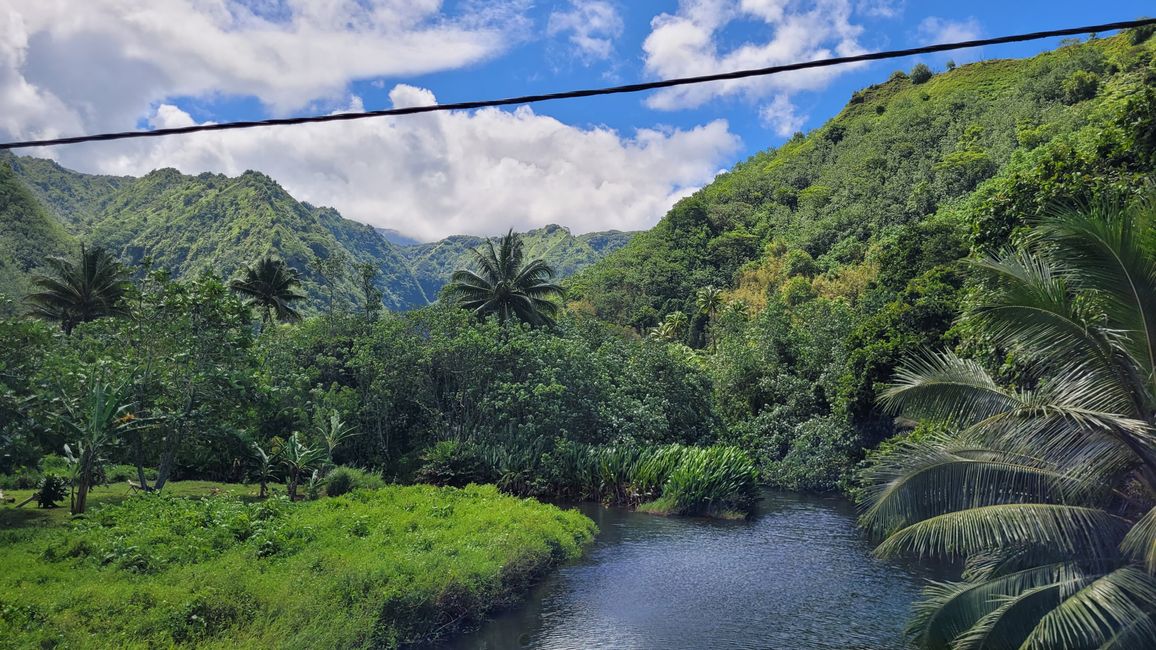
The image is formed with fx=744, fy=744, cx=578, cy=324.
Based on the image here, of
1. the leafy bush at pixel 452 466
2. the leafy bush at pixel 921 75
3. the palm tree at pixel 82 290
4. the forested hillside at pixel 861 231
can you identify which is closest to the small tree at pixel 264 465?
the leafy bush at pixel 452 466

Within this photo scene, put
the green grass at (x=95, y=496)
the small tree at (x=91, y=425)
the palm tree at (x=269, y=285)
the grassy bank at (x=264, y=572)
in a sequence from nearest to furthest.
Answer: the grassy bank at (x=264, y=572), the green grass at (x=95, y=496), the small tree at (x=91, y=425), the palm tree at (x=269, y=285)

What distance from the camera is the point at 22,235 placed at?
73.5 metres

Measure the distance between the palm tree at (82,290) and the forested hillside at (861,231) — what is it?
33.8 m

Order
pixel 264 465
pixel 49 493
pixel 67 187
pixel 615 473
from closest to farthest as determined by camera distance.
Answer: pixel 49 493 → pixel 264 465 → pixel 615 473 → pixel 67 187

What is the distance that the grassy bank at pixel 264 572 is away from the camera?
35.1 ft

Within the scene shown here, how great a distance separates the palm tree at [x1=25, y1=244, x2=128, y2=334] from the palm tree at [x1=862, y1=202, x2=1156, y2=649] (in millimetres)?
41185

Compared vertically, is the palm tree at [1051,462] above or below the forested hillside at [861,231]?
below

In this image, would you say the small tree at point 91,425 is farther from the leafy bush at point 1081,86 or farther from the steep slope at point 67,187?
the steep slope at point 67,187

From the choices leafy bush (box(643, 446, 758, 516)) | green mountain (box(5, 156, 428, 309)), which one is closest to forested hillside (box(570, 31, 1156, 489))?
leafy bush (box(643, 446, 758, 516))

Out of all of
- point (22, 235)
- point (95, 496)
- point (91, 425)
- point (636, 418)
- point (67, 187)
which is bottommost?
point (95, 496)

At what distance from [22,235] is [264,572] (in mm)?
78499

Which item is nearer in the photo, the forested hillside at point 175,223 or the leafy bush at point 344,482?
the leafy bush at point 344,482

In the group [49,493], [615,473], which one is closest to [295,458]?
[49,493]

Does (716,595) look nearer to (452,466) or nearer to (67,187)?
(452,466)
